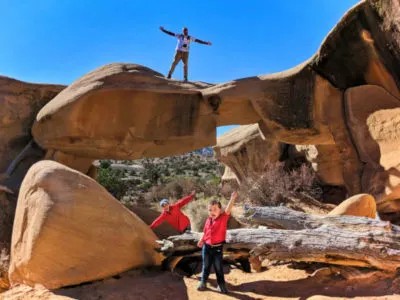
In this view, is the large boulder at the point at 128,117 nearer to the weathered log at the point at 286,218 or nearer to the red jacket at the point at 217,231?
the weathered log at the point at 286,218

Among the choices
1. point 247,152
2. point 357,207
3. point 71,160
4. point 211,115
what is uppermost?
point 211,115

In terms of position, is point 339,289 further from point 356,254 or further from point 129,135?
point 129,135

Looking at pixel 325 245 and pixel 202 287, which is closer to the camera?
pixel 325 245

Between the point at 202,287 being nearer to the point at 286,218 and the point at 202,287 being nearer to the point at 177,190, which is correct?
the point at 286,218

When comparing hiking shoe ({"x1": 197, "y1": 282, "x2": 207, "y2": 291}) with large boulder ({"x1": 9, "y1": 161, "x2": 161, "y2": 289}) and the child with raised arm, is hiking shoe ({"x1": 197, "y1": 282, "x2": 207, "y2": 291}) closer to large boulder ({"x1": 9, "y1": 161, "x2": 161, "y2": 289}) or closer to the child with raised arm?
the child with raised arm

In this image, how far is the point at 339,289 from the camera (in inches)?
179

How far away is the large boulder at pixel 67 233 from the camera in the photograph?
4.86 meters

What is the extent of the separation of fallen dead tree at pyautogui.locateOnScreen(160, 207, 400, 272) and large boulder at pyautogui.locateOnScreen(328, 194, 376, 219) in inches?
61.8

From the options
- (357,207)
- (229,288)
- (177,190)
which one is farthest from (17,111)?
(177,190)

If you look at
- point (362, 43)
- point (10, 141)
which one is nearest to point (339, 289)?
point (362, 43)

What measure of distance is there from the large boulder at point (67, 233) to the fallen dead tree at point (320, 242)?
80 centimetres

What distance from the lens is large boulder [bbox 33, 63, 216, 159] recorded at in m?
8.85

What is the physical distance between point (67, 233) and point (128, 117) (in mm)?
4621

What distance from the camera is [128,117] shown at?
916cm
